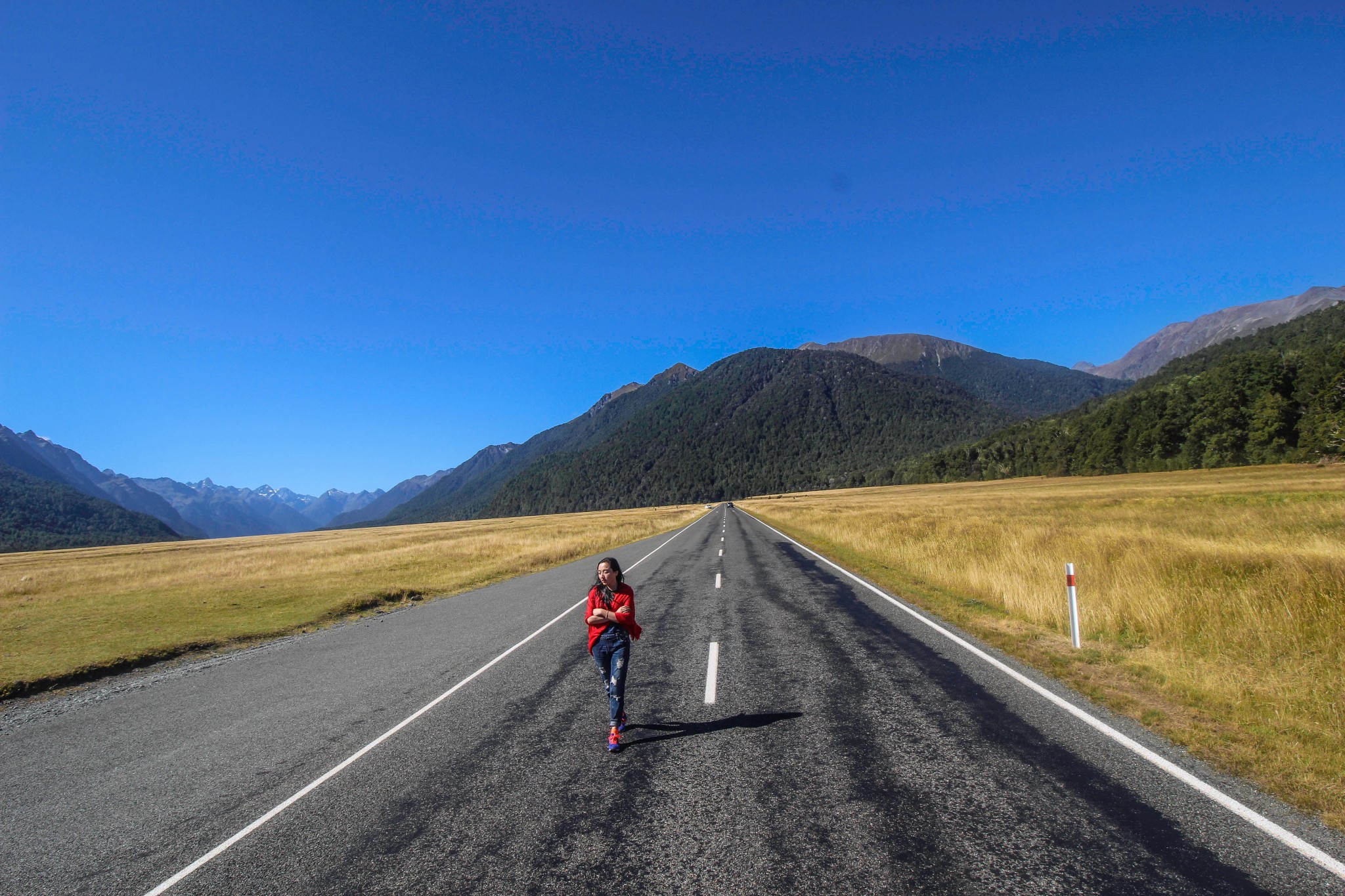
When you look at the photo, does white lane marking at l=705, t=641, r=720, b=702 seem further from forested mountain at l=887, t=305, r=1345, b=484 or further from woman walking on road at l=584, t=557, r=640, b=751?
forested mountain at l=887, t=305, r=1345, b=484

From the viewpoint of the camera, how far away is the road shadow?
5707mm

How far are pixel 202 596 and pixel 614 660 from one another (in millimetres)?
19538

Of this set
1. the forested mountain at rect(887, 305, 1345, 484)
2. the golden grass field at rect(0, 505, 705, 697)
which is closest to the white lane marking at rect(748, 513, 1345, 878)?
the golden grass field at rect(0, 505, 705, 697)

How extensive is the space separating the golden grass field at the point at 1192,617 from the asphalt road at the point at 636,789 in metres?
0.75

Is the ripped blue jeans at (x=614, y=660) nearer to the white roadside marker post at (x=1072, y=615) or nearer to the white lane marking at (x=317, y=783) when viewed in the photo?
the white lane marking at (x=317, y=783)

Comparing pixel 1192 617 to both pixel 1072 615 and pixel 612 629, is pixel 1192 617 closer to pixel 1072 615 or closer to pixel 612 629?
pixel 1072 615

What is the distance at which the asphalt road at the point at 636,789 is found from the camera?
349 centimetres

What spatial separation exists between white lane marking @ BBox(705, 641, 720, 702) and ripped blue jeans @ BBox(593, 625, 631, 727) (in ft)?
4.71

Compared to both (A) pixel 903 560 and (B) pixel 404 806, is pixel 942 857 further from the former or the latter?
(A) pixel 903 560

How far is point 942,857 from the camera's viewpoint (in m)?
3.52

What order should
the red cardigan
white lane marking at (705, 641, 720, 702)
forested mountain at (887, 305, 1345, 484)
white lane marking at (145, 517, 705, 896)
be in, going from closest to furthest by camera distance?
1. white lane marking at (145, 517, 705, 896)
2. the red cardigan
3. white lane marking at (705, 641, 720, 702)
4. forested mountain at (887, 305, 1345, 484)

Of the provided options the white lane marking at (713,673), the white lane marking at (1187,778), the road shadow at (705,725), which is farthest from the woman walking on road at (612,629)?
the white lane marking at (1187,778)

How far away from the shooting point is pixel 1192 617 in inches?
336

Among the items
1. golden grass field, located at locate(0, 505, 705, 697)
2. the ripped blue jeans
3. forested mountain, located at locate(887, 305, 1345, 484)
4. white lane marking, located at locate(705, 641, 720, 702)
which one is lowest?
golden grass field, located at locate(0, 505, 705, 697)
